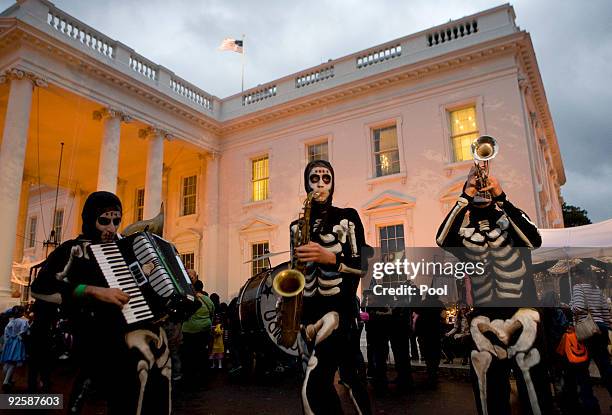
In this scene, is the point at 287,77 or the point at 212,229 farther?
the point at 212,229

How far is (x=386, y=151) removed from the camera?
16141 millimetres

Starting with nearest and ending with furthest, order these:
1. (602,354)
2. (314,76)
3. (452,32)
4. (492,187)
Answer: (492,187)
(602,354)
(452,32)
(314,76)

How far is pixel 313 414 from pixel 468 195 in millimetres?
2002

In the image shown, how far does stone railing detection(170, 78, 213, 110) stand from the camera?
1857 centimetres

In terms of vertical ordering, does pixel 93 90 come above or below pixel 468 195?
above

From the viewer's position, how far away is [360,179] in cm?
1625

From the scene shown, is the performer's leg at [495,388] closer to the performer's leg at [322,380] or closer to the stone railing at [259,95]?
the performer's leg at [322,380]

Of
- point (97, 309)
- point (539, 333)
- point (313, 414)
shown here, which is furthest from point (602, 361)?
point (97, 309)

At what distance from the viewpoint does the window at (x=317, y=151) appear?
1755cm

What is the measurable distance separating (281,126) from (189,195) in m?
5.94

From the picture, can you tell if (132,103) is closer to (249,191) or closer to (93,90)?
(93,90)

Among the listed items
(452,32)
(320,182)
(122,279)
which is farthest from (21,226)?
(320,182)

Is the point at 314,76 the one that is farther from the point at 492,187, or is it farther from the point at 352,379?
the point at 352,379

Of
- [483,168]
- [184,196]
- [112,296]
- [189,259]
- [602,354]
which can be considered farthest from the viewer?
[184,196]
